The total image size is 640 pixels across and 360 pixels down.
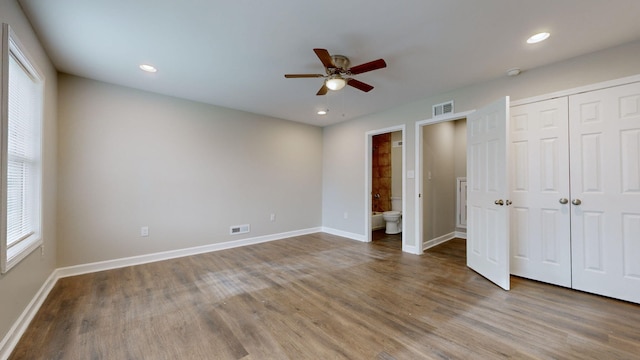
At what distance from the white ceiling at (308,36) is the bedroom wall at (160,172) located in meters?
0.47

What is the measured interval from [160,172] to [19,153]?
5.18 feet

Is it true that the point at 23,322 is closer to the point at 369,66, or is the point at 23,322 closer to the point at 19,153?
the point at 19,153

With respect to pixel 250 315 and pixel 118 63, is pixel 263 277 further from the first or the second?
pixel 118 63

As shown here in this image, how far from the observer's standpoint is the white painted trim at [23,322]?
167 centimetres

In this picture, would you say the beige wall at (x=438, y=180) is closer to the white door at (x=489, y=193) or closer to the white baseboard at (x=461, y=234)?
the white baseboard at (x=461, y=234)

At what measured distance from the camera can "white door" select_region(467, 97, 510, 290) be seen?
271 cm

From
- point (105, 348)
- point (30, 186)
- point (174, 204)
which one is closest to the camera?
point (105, 348)

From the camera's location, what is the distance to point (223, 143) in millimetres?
4324

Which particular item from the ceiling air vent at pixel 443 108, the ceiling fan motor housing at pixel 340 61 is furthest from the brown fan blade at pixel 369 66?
the ceiling air vent at pixel 443 108

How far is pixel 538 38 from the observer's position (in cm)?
228

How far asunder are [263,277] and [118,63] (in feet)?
9.63

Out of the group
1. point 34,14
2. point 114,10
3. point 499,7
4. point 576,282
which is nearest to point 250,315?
point 114,10

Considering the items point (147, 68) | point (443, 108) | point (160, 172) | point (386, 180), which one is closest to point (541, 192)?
point (443, 108)

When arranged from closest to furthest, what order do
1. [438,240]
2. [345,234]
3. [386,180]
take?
1. [438,240]
2. [345,234]
3. [386,180]
